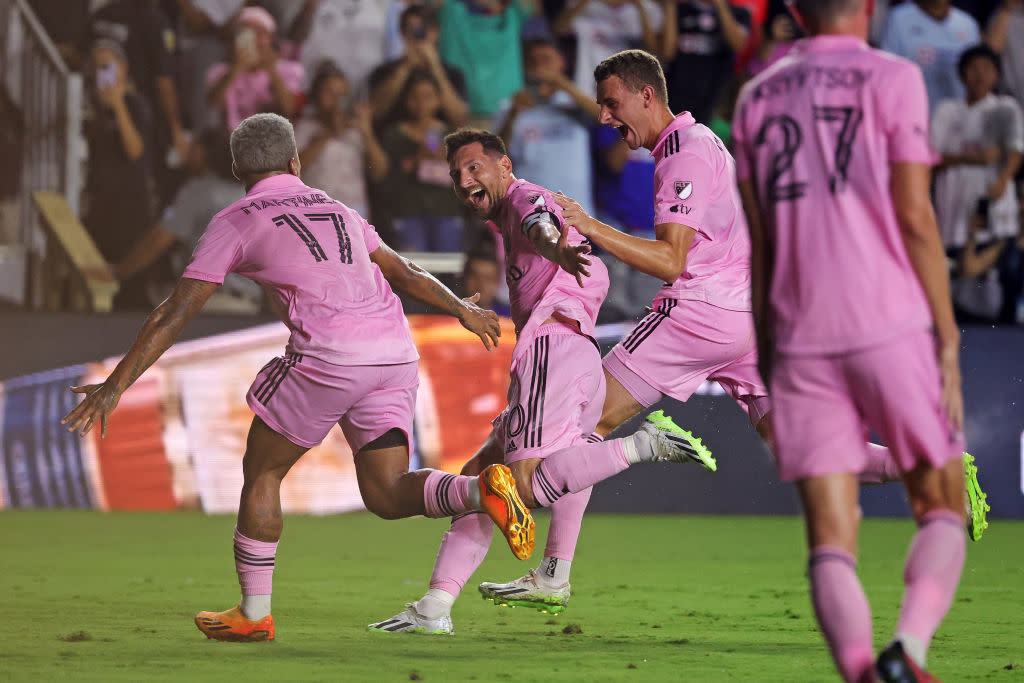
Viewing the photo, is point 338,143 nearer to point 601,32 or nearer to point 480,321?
point 601,32

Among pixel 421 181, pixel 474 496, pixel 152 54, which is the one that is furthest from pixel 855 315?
pixel 152 54

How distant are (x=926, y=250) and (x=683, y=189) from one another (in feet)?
6.20

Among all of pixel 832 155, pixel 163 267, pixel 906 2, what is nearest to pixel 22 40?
pixel 163 267

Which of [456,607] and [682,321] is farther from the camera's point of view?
[456,607]

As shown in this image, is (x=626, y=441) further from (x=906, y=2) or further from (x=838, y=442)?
(x=906, y=2)

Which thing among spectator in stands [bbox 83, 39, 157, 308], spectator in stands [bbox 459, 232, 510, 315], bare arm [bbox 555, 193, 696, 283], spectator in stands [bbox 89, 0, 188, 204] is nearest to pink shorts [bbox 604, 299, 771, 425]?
bare arm [bbox 555, 193, 696, 283]

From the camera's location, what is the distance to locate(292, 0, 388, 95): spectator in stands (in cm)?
1241

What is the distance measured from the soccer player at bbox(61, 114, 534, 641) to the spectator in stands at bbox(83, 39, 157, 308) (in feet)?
21.6

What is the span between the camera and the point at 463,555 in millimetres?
5598

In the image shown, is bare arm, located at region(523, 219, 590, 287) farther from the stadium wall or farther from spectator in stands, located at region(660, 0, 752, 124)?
spectator in stands, located at region(660, 0, 752, 124)

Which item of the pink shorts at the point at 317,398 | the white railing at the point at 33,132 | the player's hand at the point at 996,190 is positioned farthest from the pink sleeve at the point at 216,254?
the player's hand at the point at 996,190

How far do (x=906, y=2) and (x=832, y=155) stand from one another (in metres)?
9.79

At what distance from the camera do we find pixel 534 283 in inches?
229

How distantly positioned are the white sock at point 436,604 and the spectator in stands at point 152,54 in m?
7.39
